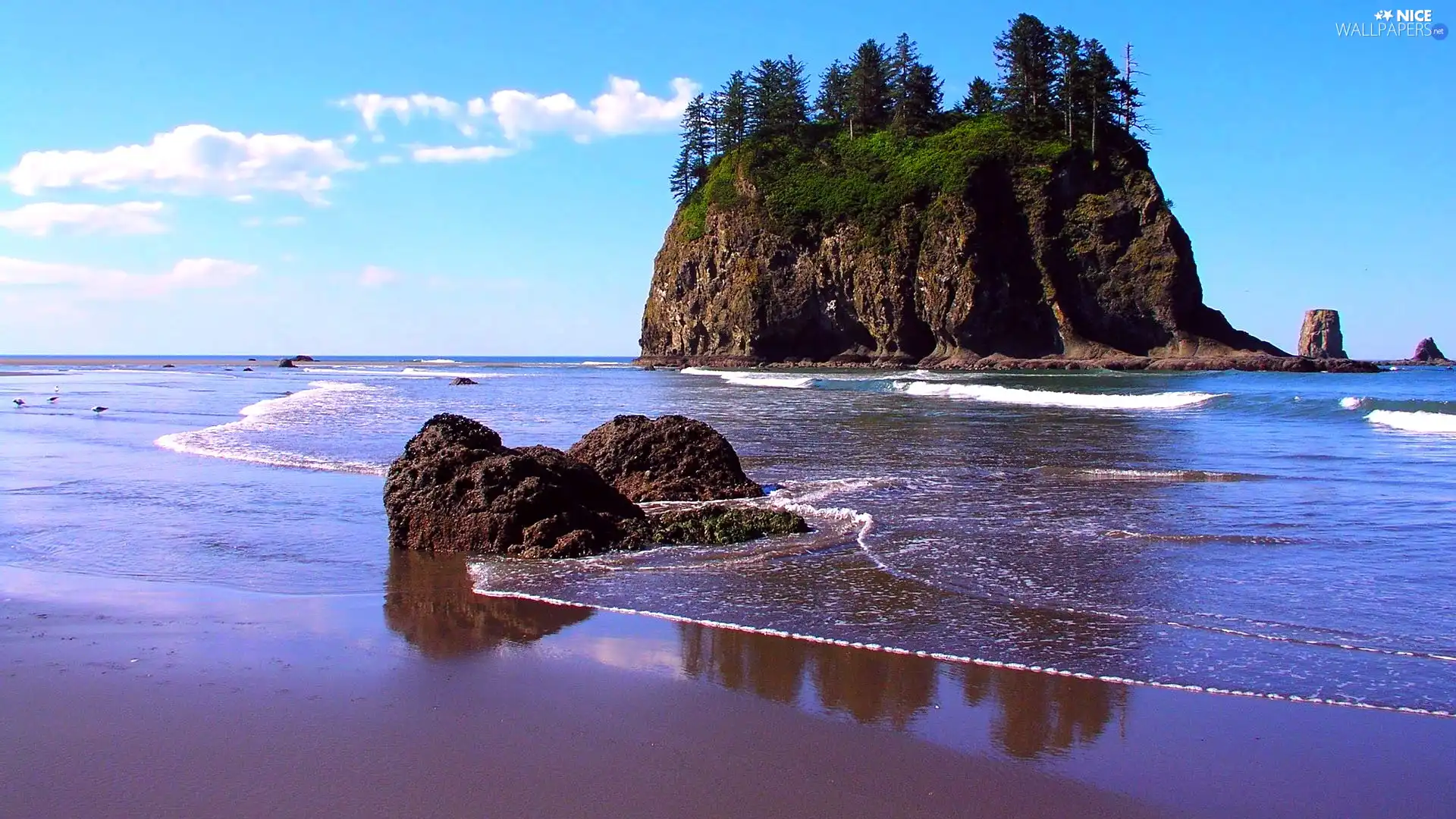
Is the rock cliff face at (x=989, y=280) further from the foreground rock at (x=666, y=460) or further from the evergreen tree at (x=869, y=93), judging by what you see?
the foreground rock at (x=666, y=460)

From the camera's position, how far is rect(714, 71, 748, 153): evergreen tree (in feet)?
285

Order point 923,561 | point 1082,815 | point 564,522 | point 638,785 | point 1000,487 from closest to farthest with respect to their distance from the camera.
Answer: point 1082,815
point 638,785
point 923,561
point 564,522
point 1000,487

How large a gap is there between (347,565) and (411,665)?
2.71m

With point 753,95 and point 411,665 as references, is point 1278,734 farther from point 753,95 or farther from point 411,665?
point 753,95

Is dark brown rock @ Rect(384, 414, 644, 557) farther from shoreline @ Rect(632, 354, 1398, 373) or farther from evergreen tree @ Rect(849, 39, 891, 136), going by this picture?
evergreen tree @ Rect(849, 39, 891, 136)

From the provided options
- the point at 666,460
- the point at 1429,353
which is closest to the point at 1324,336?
the point at 1429,353

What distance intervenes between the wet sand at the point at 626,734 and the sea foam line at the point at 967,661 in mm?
82

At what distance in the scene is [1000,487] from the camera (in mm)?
10828

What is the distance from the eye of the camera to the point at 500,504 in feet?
25.6

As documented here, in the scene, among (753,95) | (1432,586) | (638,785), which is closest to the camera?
(638,785)

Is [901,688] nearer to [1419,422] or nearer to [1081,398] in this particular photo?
[1419,422]

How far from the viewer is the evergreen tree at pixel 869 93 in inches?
3167

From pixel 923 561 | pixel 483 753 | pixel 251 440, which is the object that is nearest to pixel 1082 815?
pixel 483 753

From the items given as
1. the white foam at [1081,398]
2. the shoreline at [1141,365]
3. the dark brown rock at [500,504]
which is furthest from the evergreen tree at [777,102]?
the dark brown rock at [500,504]
